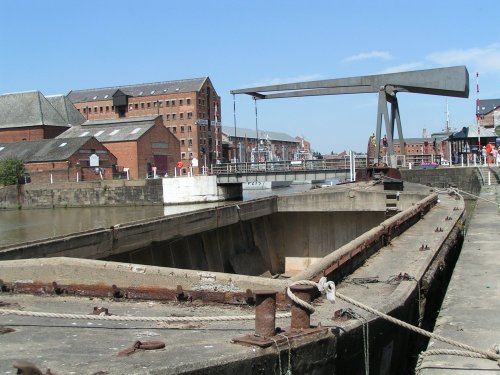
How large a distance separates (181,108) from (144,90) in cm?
1053

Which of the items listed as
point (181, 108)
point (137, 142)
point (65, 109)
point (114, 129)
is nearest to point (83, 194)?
point (137, 142)

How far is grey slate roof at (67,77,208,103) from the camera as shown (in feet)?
324

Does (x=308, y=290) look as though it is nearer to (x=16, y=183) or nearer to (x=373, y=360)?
(x=373, y=360)

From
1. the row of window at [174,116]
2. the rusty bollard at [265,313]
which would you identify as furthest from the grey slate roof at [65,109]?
the rusty bollard at [265,313]

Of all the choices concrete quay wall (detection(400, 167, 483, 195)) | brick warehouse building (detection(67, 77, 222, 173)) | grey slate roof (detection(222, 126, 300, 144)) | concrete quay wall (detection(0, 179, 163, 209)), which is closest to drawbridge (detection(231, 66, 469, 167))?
concrete quay wall (detection(400, 167, 483, 195))

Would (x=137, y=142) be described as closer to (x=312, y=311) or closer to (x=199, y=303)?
(x=199, y=303)

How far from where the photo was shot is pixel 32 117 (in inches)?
3410

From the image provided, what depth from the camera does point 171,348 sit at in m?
3.89

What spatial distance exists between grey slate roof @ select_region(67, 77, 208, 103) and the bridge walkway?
90.6 metres

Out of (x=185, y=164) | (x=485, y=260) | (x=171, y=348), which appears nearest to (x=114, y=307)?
(x=171, y=348)

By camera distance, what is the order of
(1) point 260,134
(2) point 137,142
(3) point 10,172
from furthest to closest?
(1) point 260,134, (2) point 137,142, (3) point 10,172

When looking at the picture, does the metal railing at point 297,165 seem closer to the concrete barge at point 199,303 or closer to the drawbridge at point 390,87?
the drawbridge at point 390,87

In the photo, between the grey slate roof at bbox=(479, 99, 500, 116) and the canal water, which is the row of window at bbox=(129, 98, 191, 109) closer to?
the canal water

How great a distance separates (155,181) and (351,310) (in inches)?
2173
